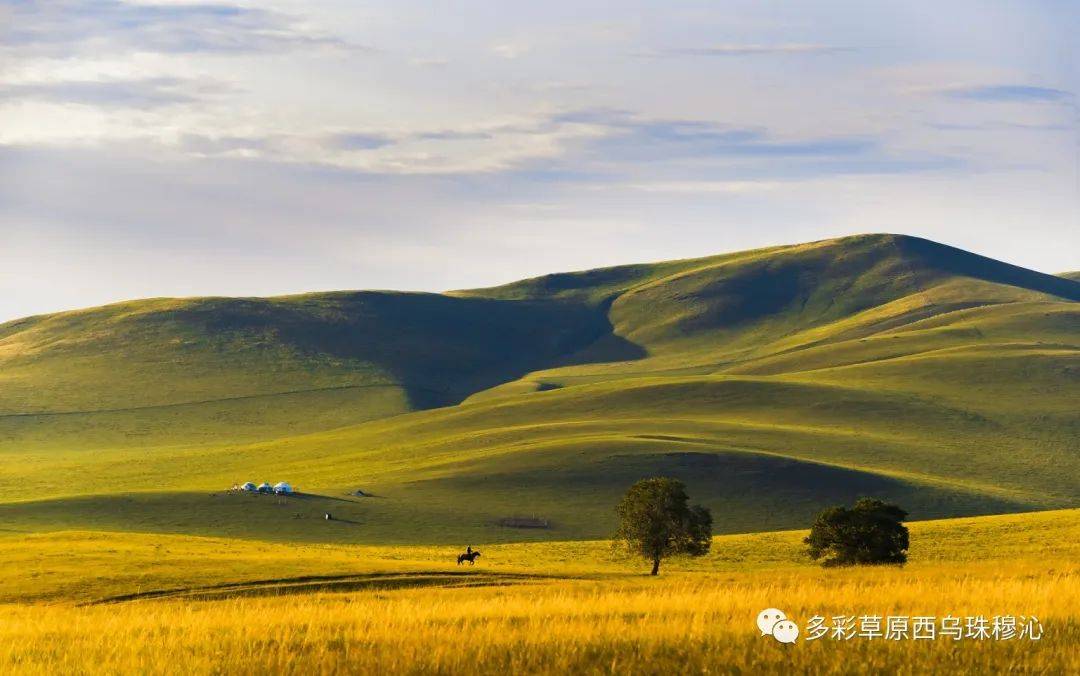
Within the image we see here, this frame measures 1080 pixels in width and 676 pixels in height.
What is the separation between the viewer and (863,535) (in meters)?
64.2

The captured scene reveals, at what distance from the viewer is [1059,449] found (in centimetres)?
16712

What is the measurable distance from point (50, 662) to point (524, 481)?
12852cm

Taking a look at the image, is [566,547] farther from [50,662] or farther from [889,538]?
[50,662]

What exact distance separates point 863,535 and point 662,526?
17.2 metres

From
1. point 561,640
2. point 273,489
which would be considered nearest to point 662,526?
point 561,640

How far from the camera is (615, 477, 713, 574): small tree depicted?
258 ft

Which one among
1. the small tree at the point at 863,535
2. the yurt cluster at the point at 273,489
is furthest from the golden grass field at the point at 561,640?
the yurt cluster at the point at 273,489

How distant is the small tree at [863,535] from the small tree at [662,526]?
13586 mm

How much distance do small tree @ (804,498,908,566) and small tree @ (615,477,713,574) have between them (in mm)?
13586

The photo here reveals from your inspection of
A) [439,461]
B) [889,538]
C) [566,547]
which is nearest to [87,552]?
[566,547]

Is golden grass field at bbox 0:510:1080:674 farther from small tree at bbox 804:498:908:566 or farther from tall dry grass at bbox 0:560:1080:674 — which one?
small tree at bbox 804:498:908:566

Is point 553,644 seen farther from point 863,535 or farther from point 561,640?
point 863,535

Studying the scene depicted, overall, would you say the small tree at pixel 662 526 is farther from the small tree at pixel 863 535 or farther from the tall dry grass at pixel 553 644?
the tall dry grass at pixel 553 644

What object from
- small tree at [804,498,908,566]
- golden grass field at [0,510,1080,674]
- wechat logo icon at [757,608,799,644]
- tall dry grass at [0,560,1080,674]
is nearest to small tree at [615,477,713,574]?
small tree at [804,498,908,566]
